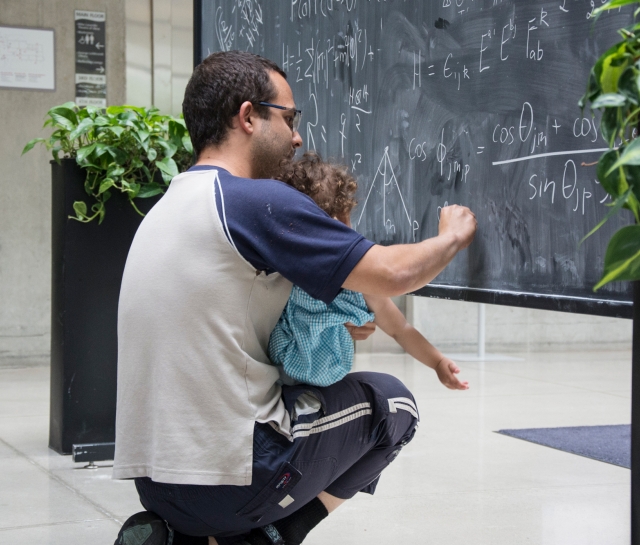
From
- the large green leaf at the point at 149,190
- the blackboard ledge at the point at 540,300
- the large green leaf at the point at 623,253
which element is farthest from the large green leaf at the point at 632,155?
the large green leaf at the point at 149,190

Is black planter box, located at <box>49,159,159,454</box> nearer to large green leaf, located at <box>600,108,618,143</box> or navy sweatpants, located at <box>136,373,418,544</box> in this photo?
navy sweatpants, located at <box>136,373,418,544</box>

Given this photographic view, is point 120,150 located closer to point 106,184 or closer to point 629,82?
point 106,184

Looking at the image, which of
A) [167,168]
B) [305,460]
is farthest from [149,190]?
[305,460]

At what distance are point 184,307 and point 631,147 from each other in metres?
1.02

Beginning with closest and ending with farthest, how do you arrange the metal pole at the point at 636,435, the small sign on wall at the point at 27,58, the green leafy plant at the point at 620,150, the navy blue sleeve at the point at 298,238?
the green leafy plant at the point at 620,150
the metal pole at the point at 636,435
the navy blue sleeve at the point at 298,238
the small sign on wall at the point at 27,58

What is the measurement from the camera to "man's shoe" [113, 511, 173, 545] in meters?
1.92

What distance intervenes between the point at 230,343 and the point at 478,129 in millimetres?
1092

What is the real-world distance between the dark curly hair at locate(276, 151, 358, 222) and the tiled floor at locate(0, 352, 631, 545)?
3.71ft

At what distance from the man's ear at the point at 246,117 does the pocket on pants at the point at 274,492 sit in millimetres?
739

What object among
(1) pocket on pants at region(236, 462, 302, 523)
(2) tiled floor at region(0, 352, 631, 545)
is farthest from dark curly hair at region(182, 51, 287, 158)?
(2) tiled floor at region(0, 352, 631, 545)

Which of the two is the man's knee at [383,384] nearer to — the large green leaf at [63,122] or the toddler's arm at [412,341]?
the toddler's arm at [412,341]

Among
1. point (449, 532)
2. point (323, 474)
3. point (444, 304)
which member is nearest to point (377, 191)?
point (449, 532)

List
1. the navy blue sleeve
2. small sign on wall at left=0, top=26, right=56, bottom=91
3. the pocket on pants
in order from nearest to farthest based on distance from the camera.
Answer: the navy blue sleeve, the pocket on pants, small sign on wall at left=0, top=26, right=56, bottom=91

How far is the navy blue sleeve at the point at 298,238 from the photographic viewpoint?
174cm
